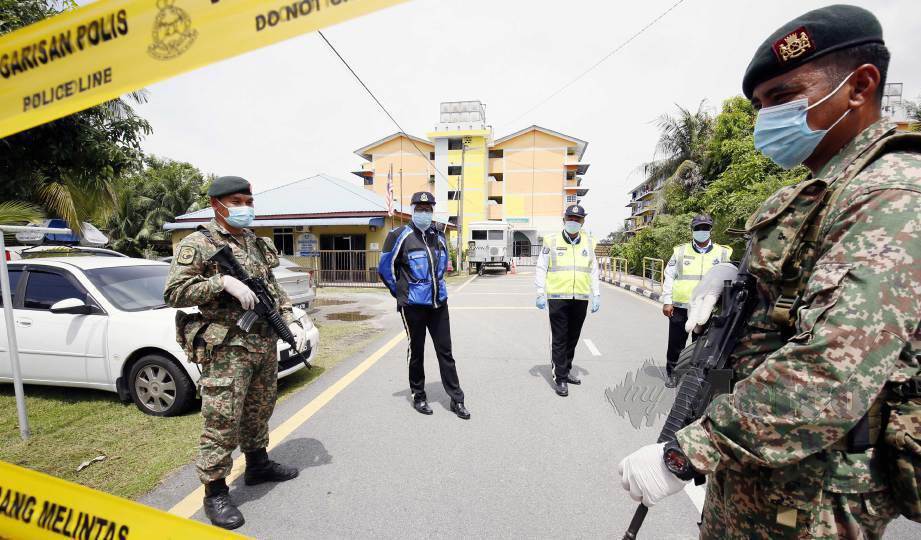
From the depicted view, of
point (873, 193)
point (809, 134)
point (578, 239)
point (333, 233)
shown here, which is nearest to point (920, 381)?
point (873, 193)

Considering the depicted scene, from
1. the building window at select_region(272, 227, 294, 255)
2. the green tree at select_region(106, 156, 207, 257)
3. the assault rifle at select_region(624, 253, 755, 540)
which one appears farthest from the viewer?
the green tree at select_region(106, 156, 207, 257)

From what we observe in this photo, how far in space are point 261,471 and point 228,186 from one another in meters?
1.80

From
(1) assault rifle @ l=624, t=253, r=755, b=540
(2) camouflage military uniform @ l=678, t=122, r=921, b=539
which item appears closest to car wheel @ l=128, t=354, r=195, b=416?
(1) assault rifle @ l=624, t=253, r=755, b=540

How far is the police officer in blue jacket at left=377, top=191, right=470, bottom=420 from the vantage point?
374cm

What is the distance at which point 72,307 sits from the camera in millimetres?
3588

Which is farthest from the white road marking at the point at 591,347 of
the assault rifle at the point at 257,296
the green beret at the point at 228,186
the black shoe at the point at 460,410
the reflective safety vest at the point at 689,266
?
the green beret at the point at 228,186

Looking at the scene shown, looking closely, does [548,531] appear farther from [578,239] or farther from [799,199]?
[578,239]

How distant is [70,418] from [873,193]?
5.24 m

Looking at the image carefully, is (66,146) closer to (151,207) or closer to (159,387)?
(159,387)

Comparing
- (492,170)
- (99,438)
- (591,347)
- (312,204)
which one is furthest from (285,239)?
(492,170)

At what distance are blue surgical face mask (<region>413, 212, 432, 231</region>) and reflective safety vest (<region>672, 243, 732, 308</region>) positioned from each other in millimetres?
2834

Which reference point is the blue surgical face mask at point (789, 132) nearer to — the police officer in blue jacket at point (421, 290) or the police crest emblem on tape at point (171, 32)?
the police crest emblem on tape at point (171, 32)

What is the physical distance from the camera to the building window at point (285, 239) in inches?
749

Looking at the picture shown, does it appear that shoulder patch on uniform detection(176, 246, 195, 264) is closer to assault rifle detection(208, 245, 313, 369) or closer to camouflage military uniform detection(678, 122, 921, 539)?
assault rifle detection(208, 245, 313, 369)
